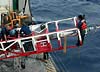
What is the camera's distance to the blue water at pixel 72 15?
33.5 metres

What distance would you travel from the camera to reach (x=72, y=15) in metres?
55.2

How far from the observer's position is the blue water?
1319 inches

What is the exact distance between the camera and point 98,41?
41.8 m

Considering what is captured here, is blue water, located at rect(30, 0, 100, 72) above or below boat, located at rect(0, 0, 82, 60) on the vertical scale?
below

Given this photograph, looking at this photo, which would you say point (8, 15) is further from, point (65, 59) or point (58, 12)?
point (58, 12)

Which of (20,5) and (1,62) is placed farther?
(20,5)

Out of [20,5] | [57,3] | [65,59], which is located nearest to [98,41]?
[65,59]

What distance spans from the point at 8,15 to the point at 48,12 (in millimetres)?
25312

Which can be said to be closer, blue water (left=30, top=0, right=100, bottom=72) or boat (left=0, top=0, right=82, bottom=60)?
boat (left=0, top=0, right=82, bottom=60)

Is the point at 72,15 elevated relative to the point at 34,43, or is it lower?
lower

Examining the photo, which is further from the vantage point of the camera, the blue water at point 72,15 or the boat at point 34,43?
the blue water at point 72,15

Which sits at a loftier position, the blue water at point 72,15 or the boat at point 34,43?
the boat at point 34,43

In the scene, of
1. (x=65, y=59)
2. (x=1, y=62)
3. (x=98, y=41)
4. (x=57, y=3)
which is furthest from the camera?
(x=57, y=3)

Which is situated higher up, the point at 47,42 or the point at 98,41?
the point at 47,42
